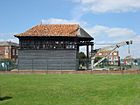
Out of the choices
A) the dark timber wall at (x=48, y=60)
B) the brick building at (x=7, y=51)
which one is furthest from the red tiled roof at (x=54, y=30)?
the brick building at (x=7, y=51)

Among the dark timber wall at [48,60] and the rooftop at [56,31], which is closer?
the dark timber wall at [48,60]

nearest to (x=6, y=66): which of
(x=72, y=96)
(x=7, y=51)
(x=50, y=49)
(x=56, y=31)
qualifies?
(x=50, y=49)

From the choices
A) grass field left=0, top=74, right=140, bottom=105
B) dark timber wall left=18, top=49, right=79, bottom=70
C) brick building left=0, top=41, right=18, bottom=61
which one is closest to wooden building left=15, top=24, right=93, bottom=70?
dark timber wall left=18, top=49, right=79, bottom=70

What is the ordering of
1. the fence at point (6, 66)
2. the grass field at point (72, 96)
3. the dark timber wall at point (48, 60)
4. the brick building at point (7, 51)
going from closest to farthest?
the grass field at point (72, 96), the dark timber wall at point (48, 60), the fence at point (6, 66), the brick building at point (7, 51)

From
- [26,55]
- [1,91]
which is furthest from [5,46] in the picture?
[1,91]

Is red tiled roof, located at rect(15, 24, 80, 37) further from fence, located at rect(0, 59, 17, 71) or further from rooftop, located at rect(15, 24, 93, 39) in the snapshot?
fence, located at rect(0, 59, 17, 71)

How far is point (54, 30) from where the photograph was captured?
181ft

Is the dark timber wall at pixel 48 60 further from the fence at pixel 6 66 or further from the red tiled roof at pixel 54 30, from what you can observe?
the red tiled roof at pixel 54 30

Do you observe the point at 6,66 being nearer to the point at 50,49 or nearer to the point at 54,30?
the point at 50,49

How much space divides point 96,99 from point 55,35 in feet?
116

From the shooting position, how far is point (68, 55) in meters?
53.2

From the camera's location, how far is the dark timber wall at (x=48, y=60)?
53.1 m

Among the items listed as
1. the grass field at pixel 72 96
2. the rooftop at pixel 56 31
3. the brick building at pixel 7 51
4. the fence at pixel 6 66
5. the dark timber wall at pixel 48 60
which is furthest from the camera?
the brick building at pixel 7 51

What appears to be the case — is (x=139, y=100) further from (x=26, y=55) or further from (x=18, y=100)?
(x=26, y=55)
